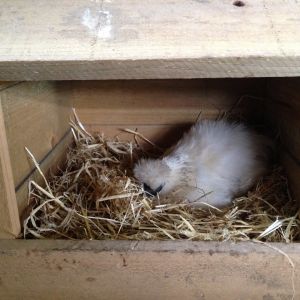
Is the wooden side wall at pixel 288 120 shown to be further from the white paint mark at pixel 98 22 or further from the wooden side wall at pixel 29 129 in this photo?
the wooden side wall at pixel 29 129

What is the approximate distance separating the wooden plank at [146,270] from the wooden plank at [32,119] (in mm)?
250

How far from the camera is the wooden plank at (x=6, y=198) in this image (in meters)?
0.90

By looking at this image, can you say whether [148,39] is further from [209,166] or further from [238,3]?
[209,166]

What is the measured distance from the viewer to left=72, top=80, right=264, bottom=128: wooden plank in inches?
65.4

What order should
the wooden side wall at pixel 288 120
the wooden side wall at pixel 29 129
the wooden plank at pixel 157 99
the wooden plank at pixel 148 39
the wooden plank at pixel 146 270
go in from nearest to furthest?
1. the wooden plank at pixel 148 39
2. the wooden plank at pixel 146 270
3. the wooden side wall at pixel 29 129
4. the wooden side wall at pixel 288 120
5. the wooden plank at pixel 157 99

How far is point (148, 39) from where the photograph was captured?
80 cm

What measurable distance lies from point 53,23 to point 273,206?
0.82 meters

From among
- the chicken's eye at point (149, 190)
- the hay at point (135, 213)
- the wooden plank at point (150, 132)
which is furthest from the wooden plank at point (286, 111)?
the chicken's eye at point (149, 190)

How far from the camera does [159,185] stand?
123 cm

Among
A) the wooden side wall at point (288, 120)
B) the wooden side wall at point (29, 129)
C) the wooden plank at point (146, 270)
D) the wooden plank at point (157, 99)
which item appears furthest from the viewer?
the wooden plank at point (157, 99)

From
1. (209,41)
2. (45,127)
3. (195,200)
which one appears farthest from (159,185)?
(209,41)

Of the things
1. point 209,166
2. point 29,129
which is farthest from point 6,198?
point 209,166

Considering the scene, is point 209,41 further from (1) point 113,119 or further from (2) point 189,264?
(1) point 113,119

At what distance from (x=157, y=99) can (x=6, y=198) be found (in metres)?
0.89
